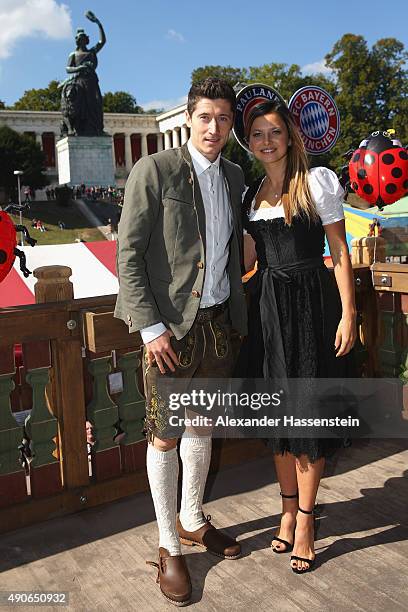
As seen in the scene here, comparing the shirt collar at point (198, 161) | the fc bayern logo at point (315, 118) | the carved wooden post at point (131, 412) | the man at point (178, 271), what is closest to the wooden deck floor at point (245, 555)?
the man at point (178, 271)

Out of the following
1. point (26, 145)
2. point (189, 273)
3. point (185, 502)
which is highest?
point (26, 145)

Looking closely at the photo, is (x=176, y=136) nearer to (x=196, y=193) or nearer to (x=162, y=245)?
(x=196, y=193)

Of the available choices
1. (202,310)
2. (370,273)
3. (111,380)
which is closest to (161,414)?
(202,310)

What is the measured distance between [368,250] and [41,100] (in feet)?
288

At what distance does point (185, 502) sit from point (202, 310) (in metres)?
1.03

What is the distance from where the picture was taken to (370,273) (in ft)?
15.1

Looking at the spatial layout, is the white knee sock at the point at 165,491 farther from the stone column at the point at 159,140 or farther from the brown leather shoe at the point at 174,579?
the stone column at the point at 159,140

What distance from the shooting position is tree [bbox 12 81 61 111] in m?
84.1

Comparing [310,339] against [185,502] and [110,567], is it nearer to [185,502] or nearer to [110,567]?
[185,502]

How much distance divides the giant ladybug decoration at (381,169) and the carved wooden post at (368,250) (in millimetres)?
4365

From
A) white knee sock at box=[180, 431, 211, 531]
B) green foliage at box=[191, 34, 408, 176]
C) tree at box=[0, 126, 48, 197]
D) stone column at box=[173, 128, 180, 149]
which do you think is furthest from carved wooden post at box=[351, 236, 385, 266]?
stone column at box=[173, 128, 180, 149]

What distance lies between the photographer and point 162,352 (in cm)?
273

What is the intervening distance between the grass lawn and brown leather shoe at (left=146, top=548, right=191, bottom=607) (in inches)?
1497

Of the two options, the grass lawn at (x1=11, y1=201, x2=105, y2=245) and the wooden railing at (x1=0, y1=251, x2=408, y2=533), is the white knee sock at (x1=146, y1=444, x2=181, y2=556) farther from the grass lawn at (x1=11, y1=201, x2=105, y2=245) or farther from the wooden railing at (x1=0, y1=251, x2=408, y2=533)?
the grass lawn at (x1=11, y1=201, x2=105, y2=245)
